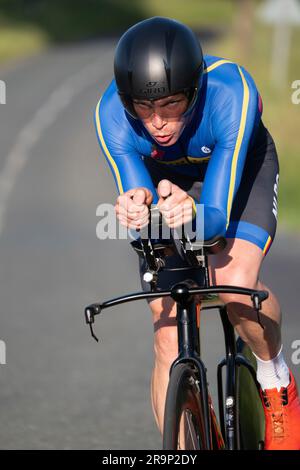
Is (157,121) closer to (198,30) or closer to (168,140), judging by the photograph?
(168,140)

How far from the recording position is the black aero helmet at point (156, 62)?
392 cm

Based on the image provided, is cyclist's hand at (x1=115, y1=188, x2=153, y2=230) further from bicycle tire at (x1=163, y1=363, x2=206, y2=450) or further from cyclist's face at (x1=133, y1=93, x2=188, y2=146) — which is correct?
bicycle tire at (x1=163, y1=363, x2=206, y2=450)

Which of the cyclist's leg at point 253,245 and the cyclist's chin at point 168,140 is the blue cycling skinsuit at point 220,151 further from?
the cyclist's chin at point 168,140

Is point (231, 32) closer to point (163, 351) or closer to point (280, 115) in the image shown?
point (280, 115)

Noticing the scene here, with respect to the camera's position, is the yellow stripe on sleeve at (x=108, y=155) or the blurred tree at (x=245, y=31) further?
the blurred tree at (x=245, y=31)

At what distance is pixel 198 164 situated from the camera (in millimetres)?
4715

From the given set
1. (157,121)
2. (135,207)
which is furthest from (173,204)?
(157,121)

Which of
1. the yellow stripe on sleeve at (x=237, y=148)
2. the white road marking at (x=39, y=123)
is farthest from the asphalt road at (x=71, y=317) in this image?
the yellow stripe on sleeve at (x=237, y=148)

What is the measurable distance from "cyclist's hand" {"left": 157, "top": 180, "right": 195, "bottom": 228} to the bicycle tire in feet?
1.80

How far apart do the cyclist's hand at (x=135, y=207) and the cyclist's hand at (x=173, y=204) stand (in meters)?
0.09

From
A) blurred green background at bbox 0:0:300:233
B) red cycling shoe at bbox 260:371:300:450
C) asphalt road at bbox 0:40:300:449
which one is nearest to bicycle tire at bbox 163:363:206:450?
red cycling shoe at bbox 260:371:300:450

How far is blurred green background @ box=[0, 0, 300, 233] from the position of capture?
25516mm

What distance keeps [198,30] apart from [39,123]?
25099 millimetres
